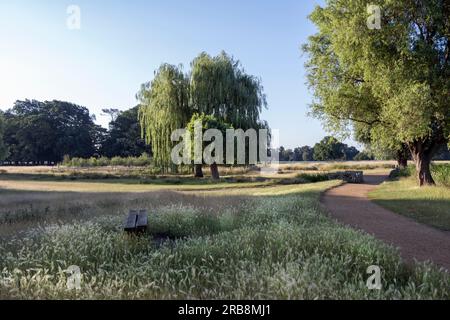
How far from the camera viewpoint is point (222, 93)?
1356 inches

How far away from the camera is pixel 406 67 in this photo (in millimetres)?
19047

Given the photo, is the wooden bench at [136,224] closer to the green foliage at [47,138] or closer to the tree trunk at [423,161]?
the tree trunk at [423,161]

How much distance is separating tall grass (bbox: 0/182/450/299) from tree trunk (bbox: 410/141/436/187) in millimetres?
15346

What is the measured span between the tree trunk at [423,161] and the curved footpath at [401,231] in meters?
9.51

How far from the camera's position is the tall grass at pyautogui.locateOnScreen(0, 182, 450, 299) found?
173 inches

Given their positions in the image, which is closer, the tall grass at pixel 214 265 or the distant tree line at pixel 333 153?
the tall grass at pixel 214 265

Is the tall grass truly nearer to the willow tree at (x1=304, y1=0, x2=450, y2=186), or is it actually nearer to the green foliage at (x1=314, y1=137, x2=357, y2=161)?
the willow tree at (x1=304, y1=0, x2=450, y2=186)

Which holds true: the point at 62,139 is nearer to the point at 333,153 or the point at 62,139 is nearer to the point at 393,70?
the point at 333,153

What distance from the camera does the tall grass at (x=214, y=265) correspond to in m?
4.41

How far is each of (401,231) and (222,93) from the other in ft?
88.4

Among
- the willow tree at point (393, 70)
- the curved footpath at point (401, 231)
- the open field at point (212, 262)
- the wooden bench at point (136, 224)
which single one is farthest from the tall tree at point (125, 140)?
the wooden bench at point (136, 224)

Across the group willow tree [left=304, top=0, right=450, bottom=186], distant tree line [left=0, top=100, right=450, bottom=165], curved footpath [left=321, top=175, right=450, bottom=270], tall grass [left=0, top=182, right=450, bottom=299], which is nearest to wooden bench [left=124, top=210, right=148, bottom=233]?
tall grass [left=0, top=182, right=450, bottom=299]

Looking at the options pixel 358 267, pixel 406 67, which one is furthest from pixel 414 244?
pixel 406 67
